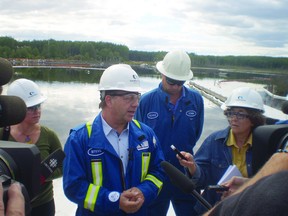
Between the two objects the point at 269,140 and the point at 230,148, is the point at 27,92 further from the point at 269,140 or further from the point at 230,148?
the point at 269,140

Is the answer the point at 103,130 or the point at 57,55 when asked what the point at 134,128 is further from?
the point at 57,55

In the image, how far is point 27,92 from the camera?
306 centimetres

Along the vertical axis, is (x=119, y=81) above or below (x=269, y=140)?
above

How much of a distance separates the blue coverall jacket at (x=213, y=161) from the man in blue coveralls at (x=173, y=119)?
586 mm

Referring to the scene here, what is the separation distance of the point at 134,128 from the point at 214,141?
2.28ft

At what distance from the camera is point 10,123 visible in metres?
1.35

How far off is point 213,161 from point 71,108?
1081 centimetres

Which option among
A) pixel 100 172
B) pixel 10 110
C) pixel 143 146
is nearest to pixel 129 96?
pixel 143 146

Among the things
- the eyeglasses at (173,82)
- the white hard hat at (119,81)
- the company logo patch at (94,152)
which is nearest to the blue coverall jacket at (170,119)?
the eyeglasses at (173,82)

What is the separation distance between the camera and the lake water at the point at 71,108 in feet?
26.2

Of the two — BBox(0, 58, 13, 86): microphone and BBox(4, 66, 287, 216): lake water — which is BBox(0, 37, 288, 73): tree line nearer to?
BBox(4, 66, 287, 216): lake water

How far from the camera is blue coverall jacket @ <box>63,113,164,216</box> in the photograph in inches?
90.7

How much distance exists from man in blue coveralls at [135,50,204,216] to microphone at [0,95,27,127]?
2159 mm

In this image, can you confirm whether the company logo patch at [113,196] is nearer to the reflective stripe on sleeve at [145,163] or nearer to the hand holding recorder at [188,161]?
the reflective stripe on sleeve at [145,163]
